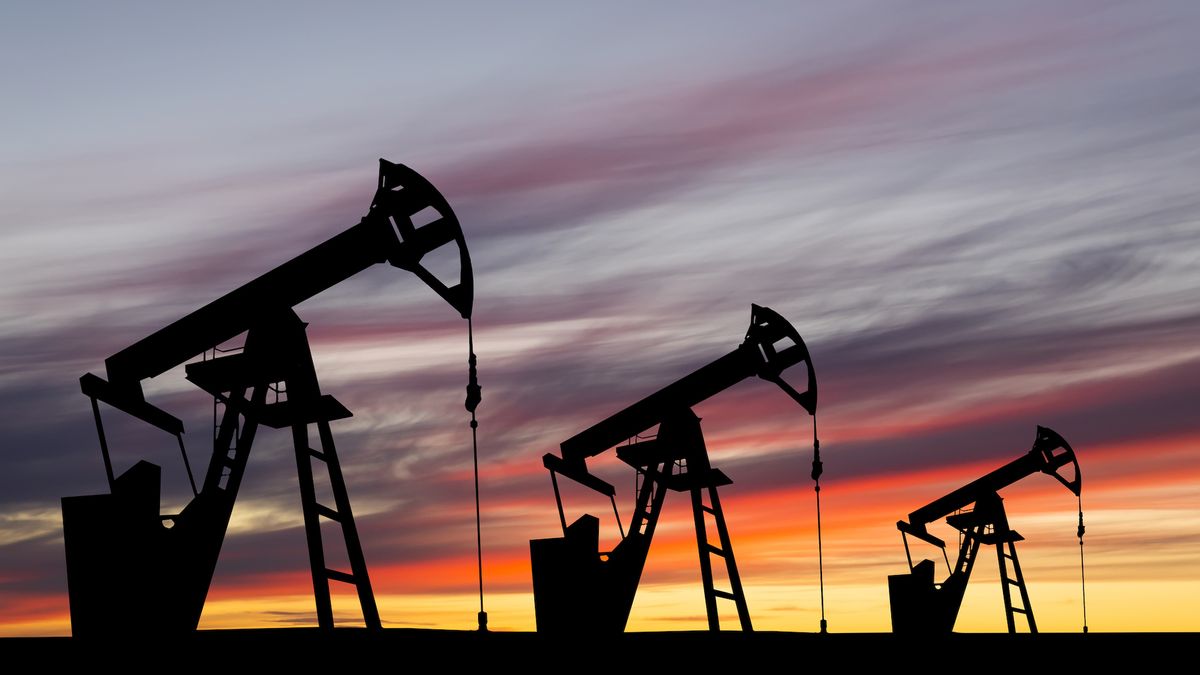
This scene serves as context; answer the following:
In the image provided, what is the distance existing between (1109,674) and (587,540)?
7.00 m

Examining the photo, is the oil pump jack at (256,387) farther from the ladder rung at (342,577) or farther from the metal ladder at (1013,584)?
the metal ladder at (1013,584)

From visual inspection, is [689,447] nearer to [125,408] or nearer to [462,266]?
[462,266]

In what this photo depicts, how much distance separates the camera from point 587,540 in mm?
18828

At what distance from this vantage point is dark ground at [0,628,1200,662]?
1496 centimetres

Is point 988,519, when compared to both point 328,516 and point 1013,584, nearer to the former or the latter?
point 1013,584

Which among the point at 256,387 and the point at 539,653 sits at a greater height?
the point at 256,387

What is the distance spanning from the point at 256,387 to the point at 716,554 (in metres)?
12.6

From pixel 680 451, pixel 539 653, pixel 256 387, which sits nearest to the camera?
pixel 539 653

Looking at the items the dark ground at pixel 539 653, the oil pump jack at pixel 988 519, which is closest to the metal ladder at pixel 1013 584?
the oil pump jack at pixel 988 519

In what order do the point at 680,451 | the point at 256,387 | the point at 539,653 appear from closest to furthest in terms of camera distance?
the point at 539,653
the point at 256,387
the point at 680,451

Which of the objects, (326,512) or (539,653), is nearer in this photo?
(539,653)

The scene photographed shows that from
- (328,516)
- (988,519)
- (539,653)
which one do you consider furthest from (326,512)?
(988,519)

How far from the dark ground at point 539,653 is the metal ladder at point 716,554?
27.0 ft

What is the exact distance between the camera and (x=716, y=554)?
30.6m
